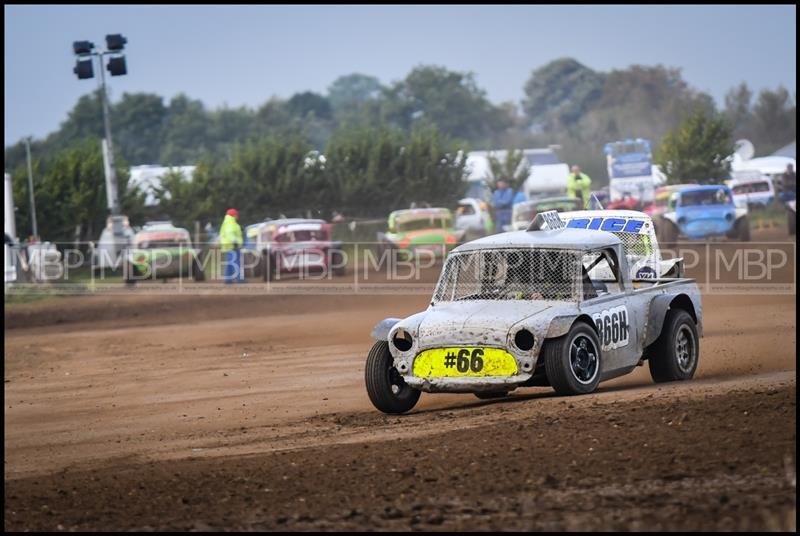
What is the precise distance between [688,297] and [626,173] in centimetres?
4365

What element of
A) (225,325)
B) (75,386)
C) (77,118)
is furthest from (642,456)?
(77,118)

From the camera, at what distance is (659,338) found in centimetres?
1269

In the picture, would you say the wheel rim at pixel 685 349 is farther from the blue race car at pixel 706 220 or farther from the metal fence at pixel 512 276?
the blue race car at pixel 706 220

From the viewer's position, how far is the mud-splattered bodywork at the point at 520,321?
11266mm

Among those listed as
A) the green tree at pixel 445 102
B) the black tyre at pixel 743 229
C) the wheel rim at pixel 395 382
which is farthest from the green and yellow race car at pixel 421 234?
the green tree at pixel 445 102

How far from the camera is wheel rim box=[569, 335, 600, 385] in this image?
11.5 meters

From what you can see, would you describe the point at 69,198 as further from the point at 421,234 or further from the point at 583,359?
the point at 583,359

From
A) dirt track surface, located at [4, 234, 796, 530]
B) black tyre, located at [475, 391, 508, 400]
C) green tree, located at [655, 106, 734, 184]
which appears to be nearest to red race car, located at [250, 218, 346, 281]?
dirt track surface, located at [4, 234, 796, 530]

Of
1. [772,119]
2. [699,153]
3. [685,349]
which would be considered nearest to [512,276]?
[685,349]

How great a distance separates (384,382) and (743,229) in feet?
90.3

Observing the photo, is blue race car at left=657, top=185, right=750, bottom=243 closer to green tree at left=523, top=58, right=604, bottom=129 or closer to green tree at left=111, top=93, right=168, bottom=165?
green tree at left=111, top=93, right=168, bottom=165

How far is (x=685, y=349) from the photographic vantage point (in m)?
13.0

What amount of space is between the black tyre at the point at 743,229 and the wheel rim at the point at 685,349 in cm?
2524

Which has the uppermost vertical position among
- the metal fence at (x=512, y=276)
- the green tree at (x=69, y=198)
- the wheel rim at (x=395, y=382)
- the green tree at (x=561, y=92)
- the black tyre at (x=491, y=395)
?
the green tree at (x=561, y=92)
